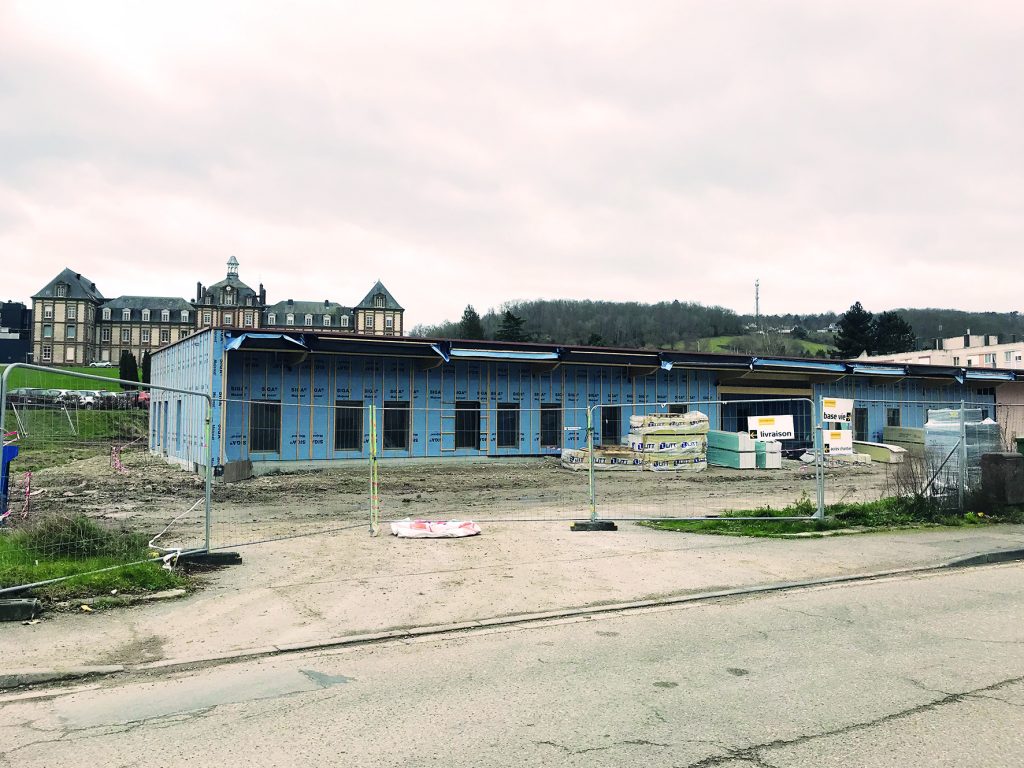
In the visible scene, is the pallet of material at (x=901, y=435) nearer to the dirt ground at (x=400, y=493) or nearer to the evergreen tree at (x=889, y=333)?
the dirt ground at (x=400, y=493)

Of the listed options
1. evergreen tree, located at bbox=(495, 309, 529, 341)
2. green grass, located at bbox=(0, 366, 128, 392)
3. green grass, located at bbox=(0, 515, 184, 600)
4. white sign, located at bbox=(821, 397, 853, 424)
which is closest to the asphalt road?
green grass, located at bbox=(0, 515, 184, 600)

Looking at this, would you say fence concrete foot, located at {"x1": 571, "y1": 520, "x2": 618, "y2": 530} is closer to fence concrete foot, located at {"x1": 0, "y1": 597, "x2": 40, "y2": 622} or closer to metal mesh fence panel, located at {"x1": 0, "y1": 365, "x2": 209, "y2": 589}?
metal mesh fence panel, located at {"x1": 0, "y1": 365, "x2": 209, "y2": 589}

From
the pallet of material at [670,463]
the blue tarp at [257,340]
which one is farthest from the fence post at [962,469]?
the blue tarp at [257,340]

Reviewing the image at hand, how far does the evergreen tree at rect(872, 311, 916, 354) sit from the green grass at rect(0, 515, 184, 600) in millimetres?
101686

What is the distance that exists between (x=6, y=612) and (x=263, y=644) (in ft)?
8.48

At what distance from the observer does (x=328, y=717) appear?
15.7ft

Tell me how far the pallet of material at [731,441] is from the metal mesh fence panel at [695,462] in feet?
0.12

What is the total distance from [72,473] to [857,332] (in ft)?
326

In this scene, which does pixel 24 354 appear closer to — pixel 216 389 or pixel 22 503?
pixel 216 389

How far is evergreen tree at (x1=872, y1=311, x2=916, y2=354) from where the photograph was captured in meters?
97.8

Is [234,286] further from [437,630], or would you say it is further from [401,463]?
[437,630]

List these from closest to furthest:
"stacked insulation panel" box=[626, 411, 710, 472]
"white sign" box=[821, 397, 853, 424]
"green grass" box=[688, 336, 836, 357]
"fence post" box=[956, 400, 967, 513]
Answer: "fence post" box=[956, 400, 967, 513] < "stacked insulation panel" box=[626, 411, 710, 472] < "white sign" box=[821, 397, 853, 424] < "green grass" box=[688, 336, 836, 357]

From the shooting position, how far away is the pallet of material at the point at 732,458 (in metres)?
26.6

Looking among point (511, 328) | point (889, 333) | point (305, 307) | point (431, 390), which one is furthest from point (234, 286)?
point (431, 390)
